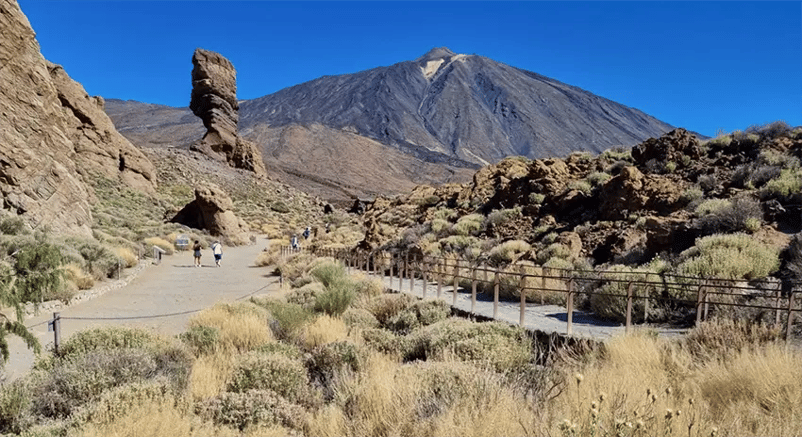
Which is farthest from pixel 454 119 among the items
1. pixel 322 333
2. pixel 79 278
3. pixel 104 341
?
pixel 104 341

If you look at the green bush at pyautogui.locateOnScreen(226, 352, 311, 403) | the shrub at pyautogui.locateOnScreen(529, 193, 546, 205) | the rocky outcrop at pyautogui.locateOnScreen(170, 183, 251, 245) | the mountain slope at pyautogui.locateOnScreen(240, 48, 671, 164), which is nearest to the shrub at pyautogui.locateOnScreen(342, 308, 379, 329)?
the green bush at pyautogui.locateOnScreen(226, 352, 311, 403)

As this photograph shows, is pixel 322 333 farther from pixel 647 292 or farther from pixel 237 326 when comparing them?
pixel 647 292

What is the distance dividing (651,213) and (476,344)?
10.7 metres

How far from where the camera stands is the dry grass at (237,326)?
7.54m

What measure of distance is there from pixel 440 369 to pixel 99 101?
4689 cm

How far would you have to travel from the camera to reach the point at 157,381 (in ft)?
17.3

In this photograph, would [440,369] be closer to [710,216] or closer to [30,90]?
[710,216]

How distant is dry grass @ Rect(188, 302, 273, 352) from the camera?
7539mm

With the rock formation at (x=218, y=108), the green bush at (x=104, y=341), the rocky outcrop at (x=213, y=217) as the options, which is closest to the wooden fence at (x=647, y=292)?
the green bush at (x=104, y=341)

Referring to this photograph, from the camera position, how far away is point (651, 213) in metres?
14.5

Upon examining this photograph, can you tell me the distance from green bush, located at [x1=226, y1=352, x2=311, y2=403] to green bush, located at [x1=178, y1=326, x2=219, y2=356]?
146cm

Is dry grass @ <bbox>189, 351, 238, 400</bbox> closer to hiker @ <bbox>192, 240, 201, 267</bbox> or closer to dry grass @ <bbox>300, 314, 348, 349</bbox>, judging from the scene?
dry grass @ <bbox>300, 314, 348, 349</bbox>

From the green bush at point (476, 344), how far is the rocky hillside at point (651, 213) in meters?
4.83

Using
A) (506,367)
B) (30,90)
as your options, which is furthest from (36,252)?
(30,90)
